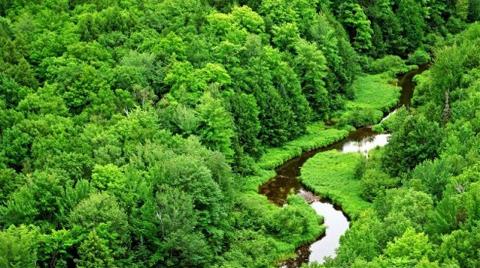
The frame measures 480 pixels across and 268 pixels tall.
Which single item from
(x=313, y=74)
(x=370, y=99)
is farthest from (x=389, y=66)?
(x=313, y=74)

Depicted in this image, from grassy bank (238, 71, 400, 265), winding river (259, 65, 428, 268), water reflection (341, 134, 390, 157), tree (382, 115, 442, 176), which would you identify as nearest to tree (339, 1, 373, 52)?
grassy bank (238, 71, 400, 265)

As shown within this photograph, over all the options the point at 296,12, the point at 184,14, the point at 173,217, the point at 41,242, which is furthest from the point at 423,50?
the point at 41,242

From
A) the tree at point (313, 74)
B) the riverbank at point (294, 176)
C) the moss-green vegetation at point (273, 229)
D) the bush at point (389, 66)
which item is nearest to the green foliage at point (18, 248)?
the moss-green vegetation at point (273, 229)

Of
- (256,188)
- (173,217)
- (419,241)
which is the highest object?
(419,241)

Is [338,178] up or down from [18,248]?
down

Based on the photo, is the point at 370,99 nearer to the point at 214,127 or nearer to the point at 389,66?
the point at 389,66

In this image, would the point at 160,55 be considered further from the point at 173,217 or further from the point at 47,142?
the point at 173,217

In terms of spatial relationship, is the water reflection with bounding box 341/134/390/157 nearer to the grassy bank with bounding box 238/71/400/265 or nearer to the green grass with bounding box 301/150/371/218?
the grassy bank with bounding box 238/71/400/265
